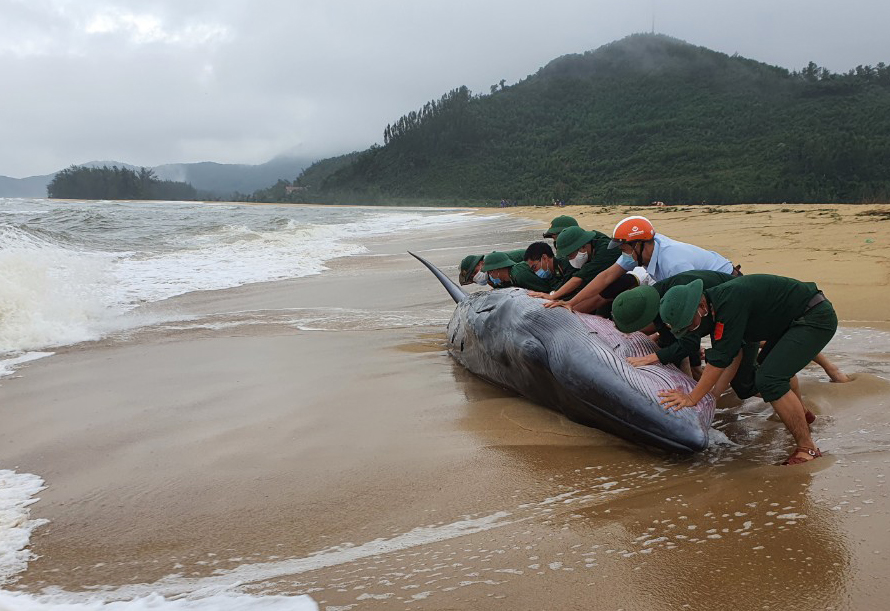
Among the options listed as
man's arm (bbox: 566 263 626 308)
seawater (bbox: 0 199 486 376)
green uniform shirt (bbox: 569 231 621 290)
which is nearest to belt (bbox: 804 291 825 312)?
man's arm (bbox: 566 263 626 308)

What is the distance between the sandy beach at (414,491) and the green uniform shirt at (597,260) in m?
1.23

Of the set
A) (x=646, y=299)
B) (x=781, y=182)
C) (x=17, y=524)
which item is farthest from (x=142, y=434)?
(x=781, y=182)

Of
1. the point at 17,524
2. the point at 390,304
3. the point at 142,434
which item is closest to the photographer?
the point at 17,524

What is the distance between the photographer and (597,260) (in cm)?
563

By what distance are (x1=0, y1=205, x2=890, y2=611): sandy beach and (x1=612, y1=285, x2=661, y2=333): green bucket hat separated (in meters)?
0.68

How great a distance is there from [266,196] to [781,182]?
8283cm

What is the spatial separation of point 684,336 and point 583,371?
586 mm

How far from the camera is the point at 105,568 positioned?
112 inches

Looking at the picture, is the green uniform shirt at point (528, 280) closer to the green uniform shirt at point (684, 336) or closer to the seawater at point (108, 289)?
the green uniform shirt at point (684, 336)

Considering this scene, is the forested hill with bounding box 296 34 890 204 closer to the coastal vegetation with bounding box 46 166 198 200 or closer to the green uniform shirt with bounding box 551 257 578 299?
the coastal vegetation with bounding box 46 166 198 200

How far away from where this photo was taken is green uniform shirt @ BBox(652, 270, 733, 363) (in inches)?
156

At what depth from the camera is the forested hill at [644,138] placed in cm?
4697

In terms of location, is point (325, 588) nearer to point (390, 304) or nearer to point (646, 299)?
point (646, 299)

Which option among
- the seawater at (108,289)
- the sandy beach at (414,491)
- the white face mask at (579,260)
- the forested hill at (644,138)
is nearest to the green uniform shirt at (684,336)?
the sandy beach at (414,491)
